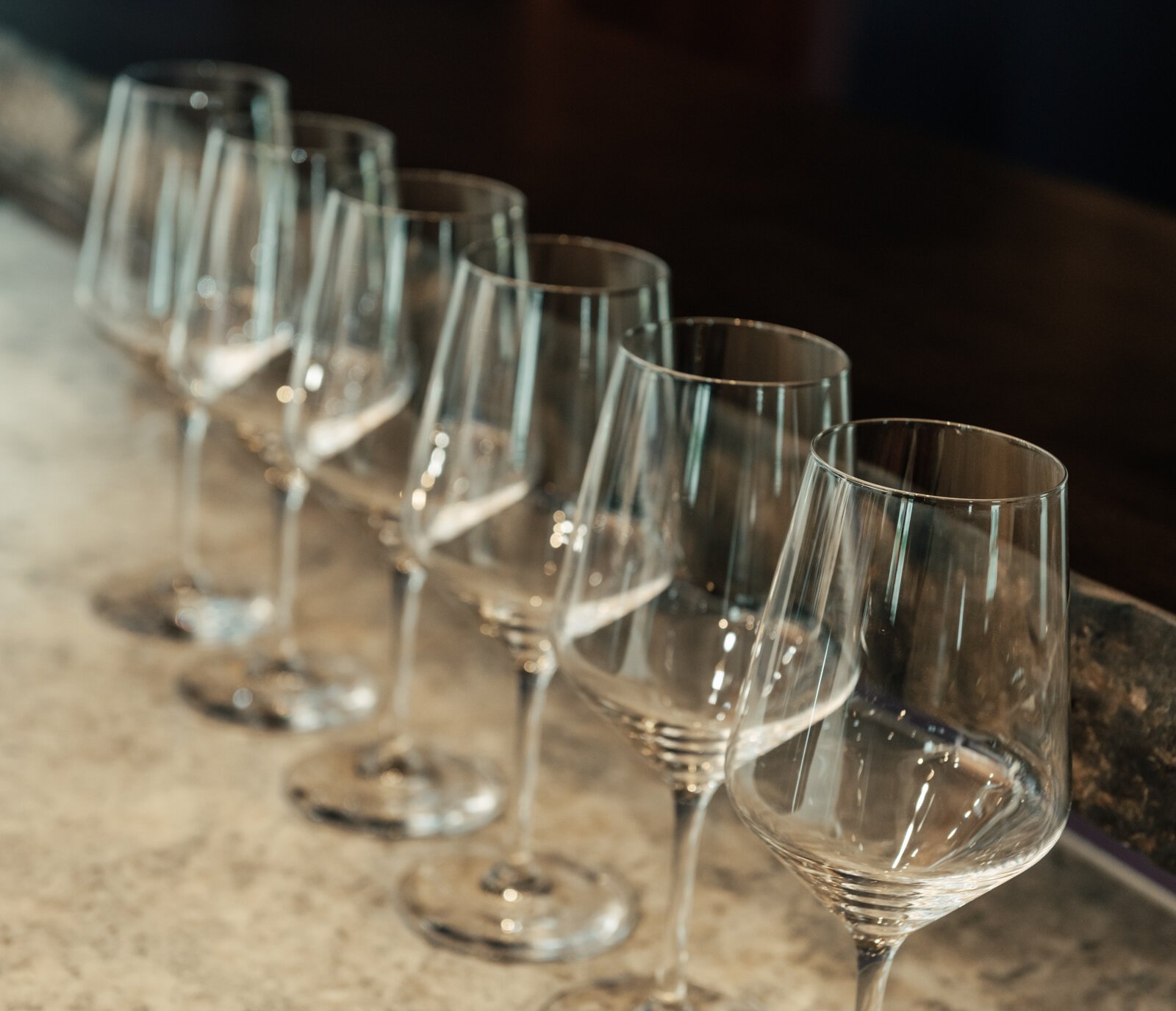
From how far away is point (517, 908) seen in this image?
688mm

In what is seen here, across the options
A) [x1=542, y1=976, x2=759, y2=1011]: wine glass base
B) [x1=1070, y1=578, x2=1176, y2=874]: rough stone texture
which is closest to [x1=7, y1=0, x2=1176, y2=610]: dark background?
[x1=1070, y1=578, x2=1176, y2=874]: rough stone texture

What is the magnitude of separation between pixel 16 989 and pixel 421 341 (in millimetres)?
297

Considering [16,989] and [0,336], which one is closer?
[16,989]

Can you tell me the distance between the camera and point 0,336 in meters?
1.26

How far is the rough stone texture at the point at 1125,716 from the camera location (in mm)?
543

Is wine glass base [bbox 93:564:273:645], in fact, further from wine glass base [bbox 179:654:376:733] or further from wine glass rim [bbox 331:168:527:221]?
wine glass rim [bbox 331:168:527:221]

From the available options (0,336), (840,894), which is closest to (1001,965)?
(840,894)

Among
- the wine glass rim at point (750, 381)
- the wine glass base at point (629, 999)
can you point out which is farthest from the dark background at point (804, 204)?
the wine glass base at point (629, 999)

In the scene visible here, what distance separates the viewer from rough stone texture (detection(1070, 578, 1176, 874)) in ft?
1.78

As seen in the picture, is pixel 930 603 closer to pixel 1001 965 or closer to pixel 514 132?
pixel 1001 965

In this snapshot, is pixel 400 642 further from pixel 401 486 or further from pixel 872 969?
pixel 872 969

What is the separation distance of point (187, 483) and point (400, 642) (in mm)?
233

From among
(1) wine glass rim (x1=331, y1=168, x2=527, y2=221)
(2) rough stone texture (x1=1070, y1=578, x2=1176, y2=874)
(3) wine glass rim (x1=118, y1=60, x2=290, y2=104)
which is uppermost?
(3) wine glass rim (x1=118, y1=60, x2=290, y2=104)

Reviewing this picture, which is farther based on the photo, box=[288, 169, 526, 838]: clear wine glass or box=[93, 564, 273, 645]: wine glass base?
box=[93, 564, 273, 645]: wine glass base
